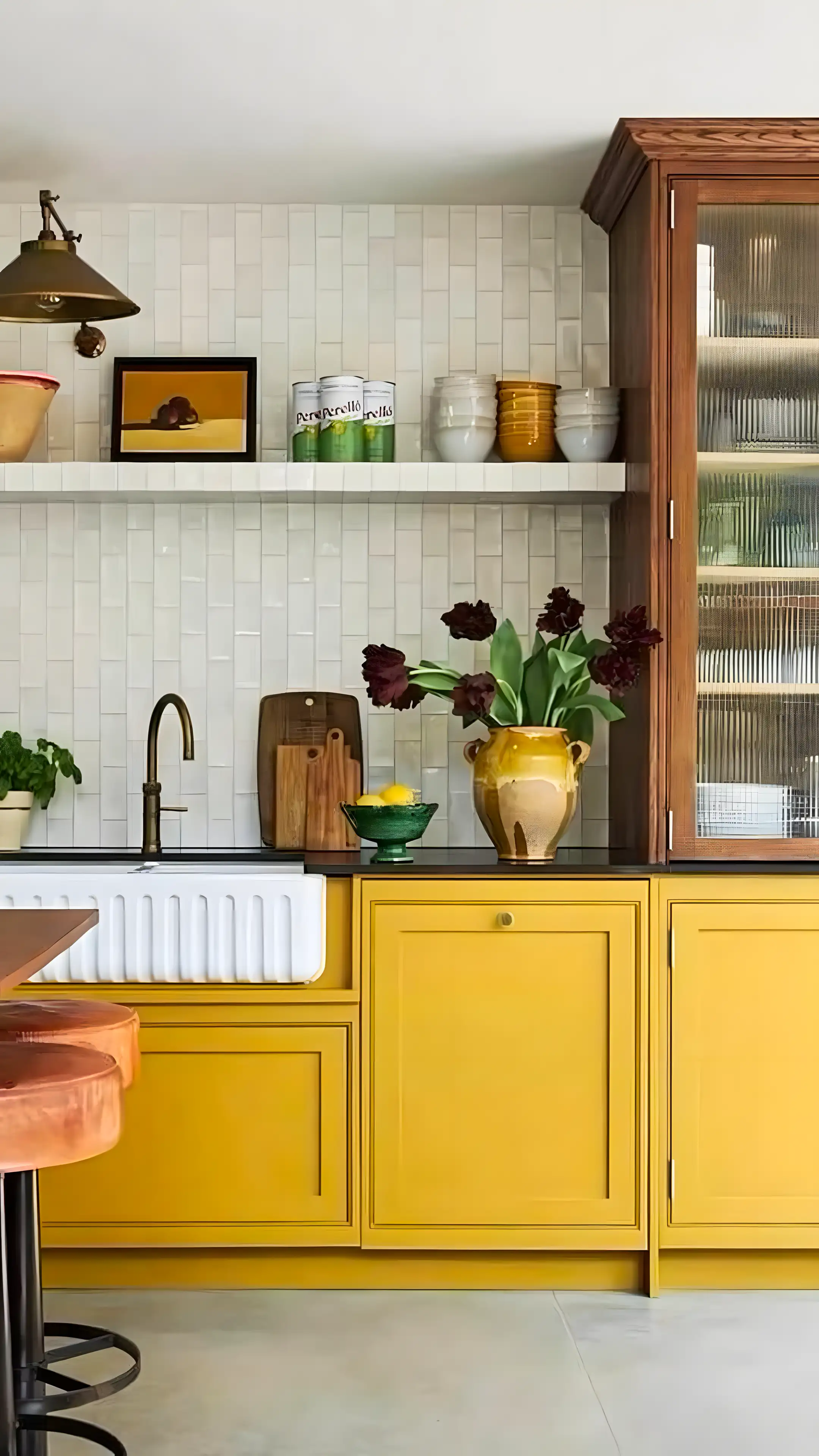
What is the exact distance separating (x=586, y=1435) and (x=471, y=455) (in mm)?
2143

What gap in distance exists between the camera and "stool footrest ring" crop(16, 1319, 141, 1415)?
2260 mm

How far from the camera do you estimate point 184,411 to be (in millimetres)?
3699

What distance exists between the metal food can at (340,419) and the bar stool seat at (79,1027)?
63.2 inches

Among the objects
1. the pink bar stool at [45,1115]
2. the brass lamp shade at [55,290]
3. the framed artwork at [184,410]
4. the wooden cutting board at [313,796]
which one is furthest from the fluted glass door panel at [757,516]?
the pink bar stool at [45,1115]

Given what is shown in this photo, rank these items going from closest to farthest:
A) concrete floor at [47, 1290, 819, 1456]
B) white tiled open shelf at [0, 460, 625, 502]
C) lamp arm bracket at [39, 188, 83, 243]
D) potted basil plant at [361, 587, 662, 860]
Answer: concrete floor at [47, 1290, 819, 1456]
lamp arm bracket at [39, 188, 83, 243]
potted basil plant at [361, 587, 662, 860]
white tiled open shelf at [0, 460, 625, 502]

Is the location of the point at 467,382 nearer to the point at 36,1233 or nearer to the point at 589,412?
the point at 589,412

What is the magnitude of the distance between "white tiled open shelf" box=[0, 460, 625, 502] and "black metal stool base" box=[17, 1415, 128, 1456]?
2.04 m

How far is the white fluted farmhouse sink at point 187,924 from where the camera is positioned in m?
3.07

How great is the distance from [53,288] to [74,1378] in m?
2.02

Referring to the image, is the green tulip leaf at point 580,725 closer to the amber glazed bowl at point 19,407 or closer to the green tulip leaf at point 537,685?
the green tulip leaf at point 537,685

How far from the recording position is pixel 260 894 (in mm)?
3064

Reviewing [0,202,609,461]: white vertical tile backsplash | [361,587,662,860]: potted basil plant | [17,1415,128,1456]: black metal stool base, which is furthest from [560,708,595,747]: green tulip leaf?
[17,1415,128,1456]: black metal stool base

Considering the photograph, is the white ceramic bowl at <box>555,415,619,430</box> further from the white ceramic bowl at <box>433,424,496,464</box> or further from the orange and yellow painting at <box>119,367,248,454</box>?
the orange and yellow painting at <box>119,367,248,454</box>

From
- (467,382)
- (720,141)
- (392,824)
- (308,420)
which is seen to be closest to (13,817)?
(392,824)
